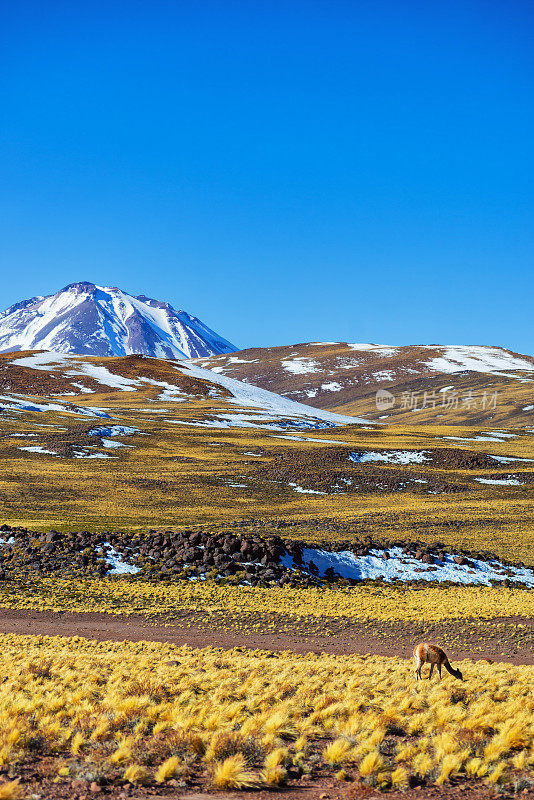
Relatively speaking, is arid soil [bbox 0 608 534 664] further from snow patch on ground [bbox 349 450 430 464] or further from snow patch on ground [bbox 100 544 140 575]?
snow patch on ground [bbox 349 450 430 464]

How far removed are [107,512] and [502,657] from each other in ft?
113

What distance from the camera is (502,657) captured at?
2197 cm

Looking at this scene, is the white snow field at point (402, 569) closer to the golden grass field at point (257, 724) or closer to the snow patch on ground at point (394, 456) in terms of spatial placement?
the golden grass field at point (257, 724)

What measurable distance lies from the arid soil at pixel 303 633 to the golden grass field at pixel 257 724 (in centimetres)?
626

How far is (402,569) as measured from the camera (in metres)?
34.7

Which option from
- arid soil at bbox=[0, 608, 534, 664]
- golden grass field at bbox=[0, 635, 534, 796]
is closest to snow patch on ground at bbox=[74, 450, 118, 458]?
arid soil at bbox=[0, 608, 534, 664]

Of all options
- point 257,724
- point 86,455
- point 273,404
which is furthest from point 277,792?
point 273,404

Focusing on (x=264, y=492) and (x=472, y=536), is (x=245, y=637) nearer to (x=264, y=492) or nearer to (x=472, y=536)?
(x=472, y=536)

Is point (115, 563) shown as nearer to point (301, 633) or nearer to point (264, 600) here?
point (264, 600)

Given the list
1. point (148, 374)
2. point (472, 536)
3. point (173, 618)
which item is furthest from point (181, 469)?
point (148, 374)

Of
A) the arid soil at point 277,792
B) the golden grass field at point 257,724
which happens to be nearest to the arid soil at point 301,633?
the golden grass field at point 257,724

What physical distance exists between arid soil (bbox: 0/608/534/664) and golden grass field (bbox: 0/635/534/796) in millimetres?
6258

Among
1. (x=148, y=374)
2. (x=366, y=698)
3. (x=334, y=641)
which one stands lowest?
(x=334, y=641)

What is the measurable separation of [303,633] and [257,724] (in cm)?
1420
